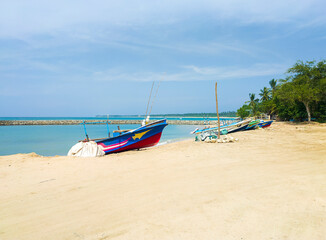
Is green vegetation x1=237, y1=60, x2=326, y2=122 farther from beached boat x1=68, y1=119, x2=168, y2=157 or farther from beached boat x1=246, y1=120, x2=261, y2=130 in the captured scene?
beached boat x1=68, y1=119, x2=168, y2=157

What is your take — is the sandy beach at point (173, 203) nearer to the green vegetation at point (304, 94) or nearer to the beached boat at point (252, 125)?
the beached boat at point (252, 125)

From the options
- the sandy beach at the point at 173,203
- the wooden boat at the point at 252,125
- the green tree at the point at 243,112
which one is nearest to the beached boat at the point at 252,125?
the wooden boat at the point at 252,125

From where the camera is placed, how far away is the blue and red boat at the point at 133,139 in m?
9.55

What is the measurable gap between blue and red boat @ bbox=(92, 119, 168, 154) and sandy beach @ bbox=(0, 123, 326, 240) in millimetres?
4169

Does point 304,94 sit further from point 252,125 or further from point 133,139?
point 133,139

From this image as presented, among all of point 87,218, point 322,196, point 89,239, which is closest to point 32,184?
point 87,218

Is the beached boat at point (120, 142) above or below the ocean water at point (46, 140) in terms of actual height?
above

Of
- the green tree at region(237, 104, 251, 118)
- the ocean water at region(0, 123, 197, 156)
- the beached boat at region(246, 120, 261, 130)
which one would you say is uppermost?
the green tree at region(237, 104, 251, 118)

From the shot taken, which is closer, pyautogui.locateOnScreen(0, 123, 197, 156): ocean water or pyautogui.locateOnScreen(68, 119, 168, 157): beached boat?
pyautogui.locateOnScreen(68, 119, 168, 157): beached boat

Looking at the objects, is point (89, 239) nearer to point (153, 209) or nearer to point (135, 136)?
point (153, 209)

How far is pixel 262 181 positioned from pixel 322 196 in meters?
1.01

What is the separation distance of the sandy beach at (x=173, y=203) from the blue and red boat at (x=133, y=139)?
13.7 ft

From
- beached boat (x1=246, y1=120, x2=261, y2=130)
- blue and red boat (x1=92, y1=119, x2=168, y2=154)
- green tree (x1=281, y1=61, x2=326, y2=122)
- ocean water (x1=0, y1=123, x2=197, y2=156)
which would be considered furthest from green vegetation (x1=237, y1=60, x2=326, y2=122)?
blue and red boat (x1=92, y1=119, x2=168, y2=154)

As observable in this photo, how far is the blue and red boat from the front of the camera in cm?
955
